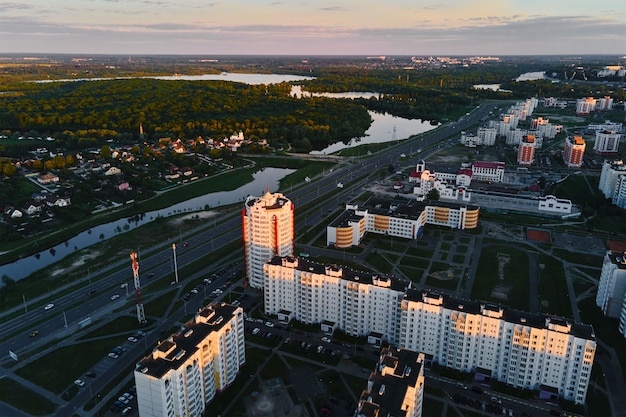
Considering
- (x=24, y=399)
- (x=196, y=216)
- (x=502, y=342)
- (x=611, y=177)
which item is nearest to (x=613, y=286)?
(x=502, y=342)

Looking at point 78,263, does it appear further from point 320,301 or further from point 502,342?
point 502,342

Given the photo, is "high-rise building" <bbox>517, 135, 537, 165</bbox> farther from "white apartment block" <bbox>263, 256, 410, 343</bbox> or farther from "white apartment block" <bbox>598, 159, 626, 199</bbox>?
"white apartment block" <bbox>263, 256, 410, 343</bbox>

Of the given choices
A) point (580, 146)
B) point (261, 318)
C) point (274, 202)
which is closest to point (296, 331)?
point (261, 318)

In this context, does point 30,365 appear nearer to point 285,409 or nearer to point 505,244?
point 285,409

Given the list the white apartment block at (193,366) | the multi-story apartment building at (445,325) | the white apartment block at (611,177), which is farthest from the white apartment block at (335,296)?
the white apartment block at (611,177)

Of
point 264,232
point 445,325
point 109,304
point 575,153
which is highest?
point 264,232
